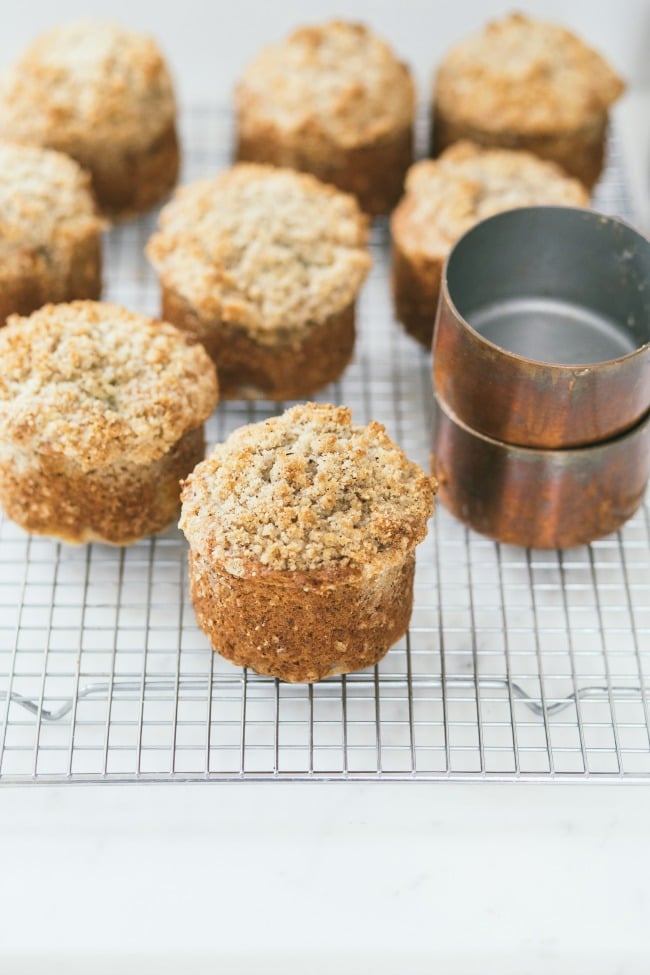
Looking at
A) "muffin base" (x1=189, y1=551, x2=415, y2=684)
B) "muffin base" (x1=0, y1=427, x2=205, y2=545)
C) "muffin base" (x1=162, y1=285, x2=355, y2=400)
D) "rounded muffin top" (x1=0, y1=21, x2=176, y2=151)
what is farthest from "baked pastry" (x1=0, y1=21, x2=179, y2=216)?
"muffin base" (x1=189, y1=551, x2=415, y2=684)

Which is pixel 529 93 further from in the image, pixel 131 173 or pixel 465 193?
pixel 131 173

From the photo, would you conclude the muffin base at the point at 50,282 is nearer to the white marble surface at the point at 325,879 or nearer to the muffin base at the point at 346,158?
the muffin base at the point at 346,158

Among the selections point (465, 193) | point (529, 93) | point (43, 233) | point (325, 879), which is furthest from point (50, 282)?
point (325, 879)

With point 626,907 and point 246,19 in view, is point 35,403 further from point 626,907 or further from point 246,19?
point 246,19

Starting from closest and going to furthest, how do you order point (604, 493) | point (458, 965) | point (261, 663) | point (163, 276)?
point (458, 965) → point (261, 663) → point (604, 493) → point (163, 276)

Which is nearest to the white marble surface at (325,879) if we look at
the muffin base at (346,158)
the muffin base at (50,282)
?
the muffin base at (50,282)

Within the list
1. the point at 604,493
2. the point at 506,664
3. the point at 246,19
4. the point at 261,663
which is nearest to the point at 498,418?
the point at 604,493
